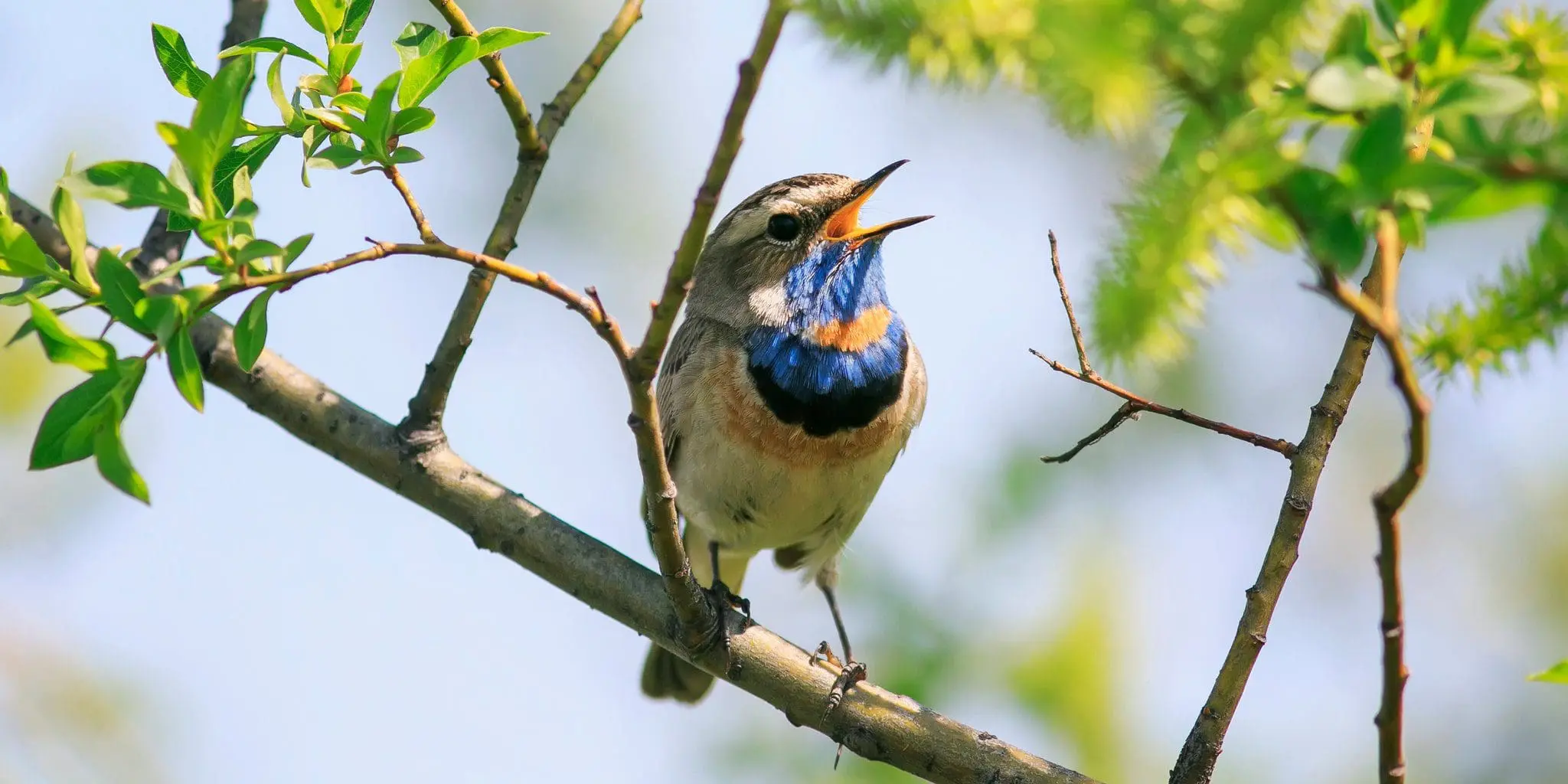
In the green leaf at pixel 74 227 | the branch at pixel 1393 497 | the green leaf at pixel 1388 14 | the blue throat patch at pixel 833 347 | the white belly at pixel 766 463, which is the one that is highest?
the blue throat patch at pixel 833 347

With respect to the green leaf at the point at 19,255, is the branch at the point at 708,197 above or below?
above

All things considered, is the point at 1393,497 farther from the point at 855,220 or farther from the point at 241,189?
the point at 855,220

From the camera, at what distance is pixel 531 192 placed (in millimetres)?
4621

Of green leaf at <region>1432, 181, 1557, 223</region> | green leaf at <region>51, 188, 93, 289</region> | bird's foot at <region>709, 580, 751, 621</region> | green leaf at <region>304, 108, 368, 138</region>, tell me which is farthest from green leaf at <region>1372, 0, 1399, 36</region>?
bird's foot at <region>709, 580, 751, 621</region>

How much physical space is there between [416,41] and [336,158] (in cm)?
45

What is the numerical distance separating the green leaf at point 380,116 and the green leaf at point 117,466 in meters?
0.66

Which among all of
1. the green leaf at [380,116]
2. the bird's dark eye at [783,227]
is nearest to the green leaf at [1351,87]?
the green leaf at [380,116]

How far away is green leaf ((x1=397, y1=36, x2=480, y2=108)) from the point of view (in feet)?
8.20

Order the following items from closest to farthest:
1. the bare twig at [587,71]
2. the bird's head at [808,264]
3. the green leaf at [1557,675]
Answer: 1. the green leaf at [1557,675]
2. the bare twig at [587,71]
3. the bird's head at [808,264]

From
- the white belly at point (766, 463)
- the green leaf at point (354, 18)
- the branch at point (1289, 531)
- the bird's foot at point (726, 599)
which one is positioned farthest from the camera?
the white belly at point (766, 463)

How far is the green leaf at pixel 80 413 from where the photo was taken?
2.35m

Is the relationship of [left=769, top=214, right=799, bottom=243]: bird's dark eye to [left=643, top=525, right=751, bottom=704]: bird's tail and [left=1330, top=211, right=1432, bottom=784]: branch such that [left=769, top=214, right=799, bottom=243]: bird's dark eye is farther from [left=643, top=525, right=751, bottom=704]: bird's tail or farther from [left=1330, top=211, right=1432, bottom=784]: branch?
[left=1330, top=211, right=1432, bottom=784]: branch

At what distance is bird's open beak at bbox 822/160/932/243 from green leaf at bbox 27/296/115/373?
3768mm

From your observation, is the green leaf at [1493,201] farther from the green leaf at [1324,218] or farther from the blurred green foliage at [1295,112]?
the green leaf at [1324,218]
